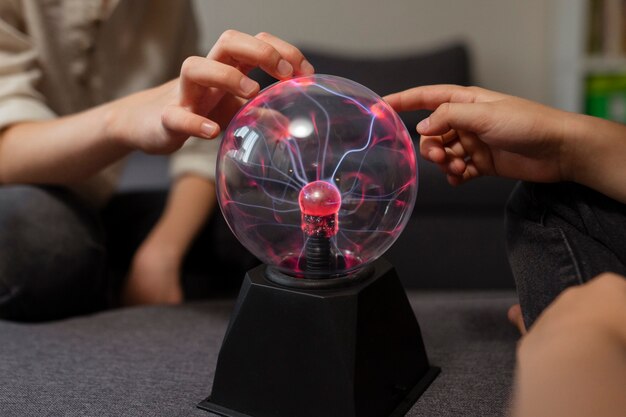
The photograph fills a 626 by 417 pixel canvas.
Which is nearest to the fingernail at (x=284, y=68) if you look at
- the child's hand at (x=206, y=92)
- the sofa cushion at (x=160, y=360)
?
the child's hand at (x=206, y=92)

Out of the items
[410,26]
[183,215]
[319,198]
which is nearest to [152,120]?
[319,198]

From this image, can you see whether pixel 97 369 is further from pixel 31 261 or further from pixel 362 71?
pixel 362 71

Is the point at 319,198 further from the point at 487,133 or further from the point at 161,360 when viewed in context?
the point at 161,360

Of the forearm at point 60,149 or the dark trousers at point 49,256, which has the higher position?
the forearm at point 60,149

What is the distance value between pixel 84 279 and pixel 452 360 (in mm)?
592

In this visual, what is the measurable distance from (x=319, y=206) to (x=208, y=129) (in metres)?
0.19

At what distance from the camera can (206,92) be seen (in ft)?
2.85

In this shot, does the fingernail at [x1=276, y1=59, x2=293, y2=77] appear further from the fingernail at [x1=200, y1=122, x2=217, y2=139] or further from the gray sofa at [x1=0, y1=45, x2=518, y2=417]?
the gray sofa at [x1=0, y1=45, x2=518, y2=417]

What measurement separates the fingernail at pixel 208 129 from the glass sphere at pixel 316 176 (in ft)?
0.13

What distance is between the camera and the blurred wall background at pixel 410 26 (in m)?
3.08

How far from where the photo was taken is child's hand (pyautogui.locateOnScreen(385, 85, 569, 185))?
0.76m

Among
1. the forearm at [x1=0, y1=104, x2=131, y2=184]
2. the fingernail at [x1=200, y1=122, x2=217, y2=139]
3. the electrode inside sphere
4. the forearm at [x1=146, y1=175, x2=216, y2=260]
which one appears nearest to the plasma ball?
the electrode inside sphere

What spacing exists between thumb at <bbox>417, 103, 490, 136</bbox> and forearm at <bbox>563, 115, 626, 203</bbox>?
102 millimetres

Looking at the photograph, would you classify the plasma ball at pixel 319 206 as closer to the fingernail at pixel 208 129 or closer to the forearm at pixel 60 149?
the fingernail at pixel 208 129
